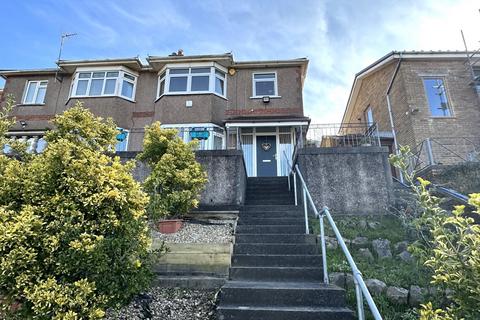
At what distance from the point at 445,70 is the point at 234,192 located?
472 inches

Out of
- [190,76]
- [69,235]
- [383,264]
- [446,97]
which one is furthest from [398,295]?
[446,97]

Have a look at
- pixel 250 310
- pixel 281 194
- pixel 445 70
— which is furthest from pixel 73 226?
pixel 445 70

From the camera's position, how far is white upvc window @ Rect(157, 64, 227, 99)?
13.4 meters

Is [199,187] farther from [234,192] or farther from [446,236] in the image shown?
[446,236]

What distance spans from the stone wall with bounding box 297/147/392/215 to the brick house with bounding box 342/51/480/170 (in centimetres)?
412

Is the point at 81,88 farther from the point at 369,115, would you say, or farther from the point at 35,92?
the point at 369,115

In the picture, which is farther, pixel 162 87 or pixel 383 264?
pixel 162 87

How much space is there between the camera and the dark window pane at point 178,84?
13.5 m

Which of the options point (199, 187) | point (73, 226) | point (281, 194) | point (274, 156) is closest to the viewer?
point (73, 226)

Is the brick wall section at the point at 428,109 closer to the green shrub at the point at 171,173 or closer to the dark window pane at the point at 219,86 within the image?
the dark window pane at the point at 219,86

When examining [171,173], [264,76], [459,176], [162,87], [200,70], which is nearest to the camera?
[171,173]

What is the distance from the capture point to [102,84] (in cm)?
1377

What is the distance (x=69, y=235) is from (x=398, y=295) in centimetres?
456

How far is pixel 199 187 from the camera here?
7566 millimetres
